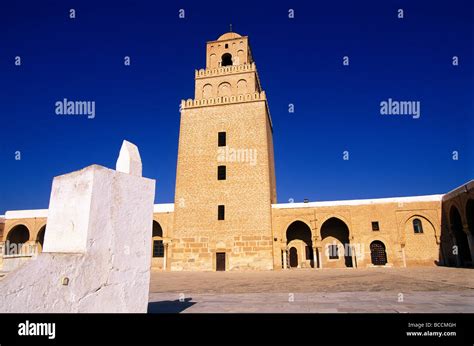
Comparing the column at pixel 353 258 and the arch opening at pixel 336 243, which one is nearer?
the column at pixel 353 258

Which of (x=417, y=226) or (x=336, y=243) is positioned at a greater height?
(x=417, y=226)

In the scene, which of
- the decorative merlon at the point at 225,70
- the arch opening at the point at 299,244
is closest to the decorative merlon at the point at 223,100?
the decorative merlon at the point at 225,70

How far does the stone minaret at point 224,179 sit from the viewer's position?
64.2 ft

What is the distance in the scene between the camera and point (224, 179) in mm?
20844

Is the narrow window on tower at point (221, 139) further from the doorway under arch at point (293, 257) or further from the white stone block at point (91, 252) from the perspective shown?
the white stone block at point (91, 252)

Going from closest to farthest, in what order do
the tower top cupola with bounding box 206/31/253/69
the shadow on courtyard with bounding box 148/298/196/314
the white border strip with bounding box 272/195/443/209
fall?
the shadow on courtyard with bounding box 148/298/196/314 → the white border strip with bounding box 272/195/443/209 → the tower top cupola with bounding box 206/31/253/69

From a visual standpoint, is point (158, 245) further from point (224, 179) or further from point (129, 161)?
point (129, 161)

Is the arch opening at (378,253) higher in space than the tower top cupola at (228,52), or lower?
lower

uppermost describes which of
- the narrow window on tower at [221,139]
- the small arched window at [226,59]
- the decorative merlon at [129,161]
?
the small arched window at [226,59]

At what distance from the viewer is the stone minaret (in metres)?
19.6

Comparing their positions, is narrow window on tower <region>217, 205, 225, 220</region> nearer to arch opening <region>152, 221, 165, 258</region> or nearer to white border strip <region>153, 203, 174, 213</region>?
white border strip <region>153, 203, 174, 213</region>

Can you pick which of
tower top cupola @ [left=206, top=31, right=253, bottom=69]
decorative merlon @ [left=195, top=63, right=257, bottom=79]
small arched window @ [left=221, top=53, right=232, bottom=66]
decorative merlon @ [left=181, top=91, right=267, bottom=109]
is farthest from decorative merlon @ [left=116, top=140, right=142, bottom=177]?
small arched window @ [left=221, top=53, right=232, bottom=66]

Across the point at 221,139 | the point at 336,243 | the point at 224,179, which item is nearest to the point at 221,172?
the point at 224,179
